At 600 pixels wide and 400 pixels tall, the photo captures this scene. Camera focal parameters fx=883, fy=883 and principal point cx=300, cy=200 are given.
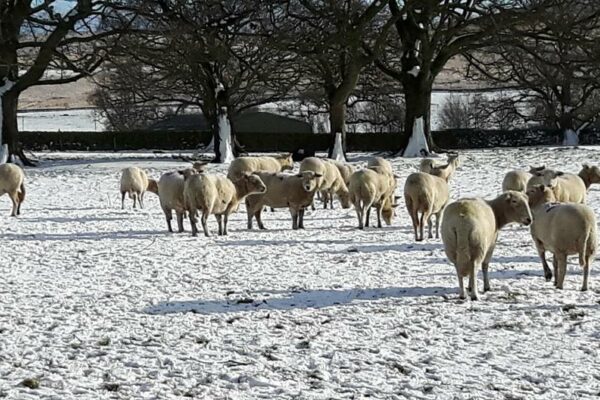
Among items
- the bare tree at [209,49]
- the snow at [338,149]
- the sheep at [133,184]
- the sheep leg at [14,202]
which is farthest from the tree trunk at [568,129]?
the sheep leg at [14,202]

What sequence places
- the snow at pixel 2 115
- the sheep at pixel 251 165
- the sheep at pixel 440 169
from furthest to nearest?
1. the snow at pixel 2 115
2. the sheep at pixel 251 165
3. the sheep at pixel 440 169

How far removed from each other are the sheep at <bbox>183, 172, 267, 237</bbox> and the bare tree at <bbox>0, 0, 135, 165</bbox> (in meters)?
17.7

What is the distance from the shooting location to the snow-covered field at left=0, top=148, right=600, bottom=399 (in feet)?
22.6

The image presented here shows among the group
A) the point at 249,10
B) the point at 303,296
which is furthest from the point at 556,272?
the point at 249,10

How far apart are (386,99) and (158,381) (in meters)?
49.3

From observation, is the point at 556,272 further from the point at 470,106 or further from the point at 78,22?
the point at 470,106

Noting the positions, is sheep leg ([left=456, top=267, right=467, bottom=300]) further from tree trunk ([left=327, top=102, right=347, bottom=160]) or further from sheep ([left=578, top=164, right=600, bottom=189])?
tree trunk ([left=327, top=102, right=347, bottom=160])

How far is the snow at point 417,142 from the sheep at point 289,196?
19.1 m

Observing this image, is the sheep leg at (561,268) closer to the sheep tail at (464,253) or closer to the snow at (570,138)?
the sheep tail at (464,253)

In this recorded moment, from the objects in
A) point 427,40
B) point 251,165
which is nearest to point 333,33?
point 427,40

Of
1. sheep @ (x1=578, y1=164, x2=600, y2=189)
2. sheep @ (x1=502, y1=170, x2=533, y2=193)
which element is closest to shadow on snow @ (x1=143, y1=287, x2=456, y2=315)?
sheep @ (x1=502, y1=170, x2=533, y2=193)

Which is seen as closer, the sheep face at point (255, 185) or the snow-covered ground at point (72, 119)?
the sheep face at point (255, 185)

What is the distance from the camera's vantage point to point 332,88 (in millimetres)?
39219

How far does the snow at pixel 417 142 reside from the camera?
36.3 m
